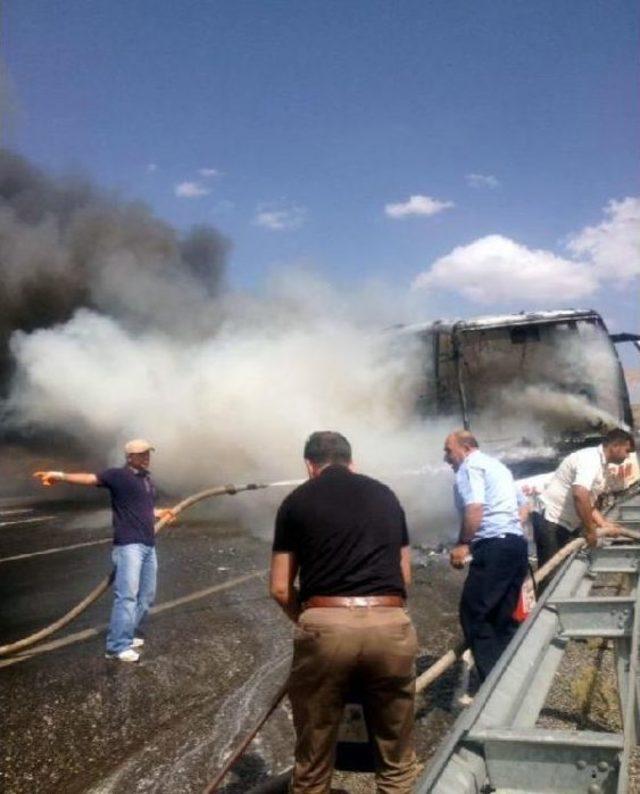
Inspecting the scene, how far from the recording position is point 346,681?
2340 mm

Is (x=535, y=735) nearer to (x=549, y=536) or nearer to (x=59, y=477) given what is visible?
(x=59, y=477)

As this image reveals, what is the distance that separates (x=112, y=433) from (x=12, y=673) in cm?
913

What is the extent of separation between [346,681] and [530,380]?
785 centimetres

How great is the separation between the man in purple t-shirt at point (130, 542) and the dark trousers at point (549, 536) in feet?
10.7

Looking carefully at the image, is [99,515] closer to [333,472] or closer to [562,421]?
[562,421]

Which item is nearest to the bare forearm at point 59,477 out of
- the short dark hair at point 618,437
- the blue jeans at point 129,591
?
the blue jeans at point 129,591

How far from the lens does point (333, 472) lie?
8.49 ft

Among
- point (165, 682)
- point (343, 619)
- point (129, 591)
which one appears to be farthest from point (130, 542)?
point (343, 619)

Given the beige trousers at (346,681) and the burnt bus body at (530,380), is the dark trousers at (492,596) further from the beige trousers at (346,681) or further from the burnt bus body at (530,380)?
the burnt bus body at (530,380)

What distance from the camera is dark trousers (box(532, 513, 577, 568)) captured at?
5.55 metres

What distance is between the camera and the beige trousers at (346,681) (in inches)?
91.7

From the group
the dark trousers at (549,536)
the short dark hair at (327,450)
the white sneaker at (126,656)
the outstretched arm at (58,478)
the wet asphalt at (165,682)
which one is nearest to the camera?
the short dark hair at (327,450)

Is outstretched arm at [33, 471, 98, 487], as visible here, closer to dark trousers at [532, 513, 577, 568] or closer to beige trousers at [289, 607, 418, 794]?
beige trousers at [289, 607, 418, 794]

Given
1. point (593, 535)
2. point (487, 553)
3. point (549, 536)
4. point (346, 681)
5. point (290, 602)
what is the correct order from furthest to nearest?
1. point (549, 536)
2. point (593, 535)
3. point (487, 553)
4. point (290, 602)
5. point (346, 681)
